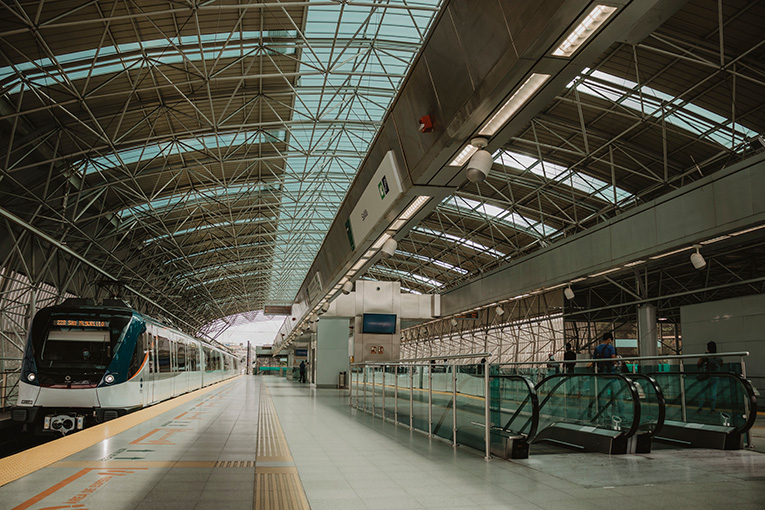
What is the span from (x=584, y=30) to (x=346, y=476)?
4.95m

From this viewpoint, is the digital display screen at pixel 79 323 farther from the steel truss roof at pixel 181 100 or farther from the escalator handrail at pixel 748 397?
the escalator handrail at pixel 748 397

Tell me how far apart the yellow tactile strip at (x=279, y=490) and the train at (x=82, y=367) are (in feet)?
23.7

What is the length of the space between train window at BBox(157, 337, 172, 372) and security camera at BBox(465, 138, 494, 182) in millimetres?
13640

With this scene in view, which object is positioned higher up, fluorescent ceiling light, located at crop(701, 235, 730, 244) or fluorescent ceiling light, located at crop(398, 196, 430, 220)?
fluorescent ceiling light, located at crop(701, 235, 730, 244)

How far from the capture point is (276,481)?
5836 millimetres

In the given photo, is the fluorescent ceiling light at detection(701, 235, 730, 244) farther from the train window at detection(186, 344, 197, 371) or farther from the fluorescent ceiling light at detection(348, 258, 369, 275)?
the train window at detection(186, 344, 197, 371)

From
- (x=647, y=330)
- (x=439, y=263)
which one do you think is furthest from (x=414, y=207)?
(x=439, y=263)

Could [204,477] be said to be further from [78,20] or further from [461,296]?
[461,296]

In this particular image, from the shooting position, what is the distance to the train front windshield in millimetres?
11945

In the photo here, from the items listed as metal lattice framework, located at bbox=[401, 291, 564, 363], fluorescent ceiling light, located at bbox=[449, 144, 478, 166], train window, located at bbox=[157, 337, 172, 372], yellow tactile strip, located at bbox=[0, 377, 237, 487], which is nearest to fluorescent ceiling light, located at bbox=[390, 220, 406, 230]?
fluorescent ceiling light, located at bbox=[449, 144, 478, 166]

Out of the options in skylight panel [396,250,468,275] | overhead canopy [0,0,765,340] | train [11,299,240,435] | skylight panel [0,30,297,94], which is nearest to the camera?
train [11,299,240,435]

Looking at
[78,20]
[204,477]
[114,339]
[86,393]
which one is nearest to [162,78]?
[78,20]

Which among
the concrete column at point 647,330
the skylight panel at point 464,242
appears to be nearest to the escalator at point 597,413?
the concrete column at point 647,330

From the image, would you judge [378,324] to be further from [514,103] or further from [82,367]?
[514,103]
